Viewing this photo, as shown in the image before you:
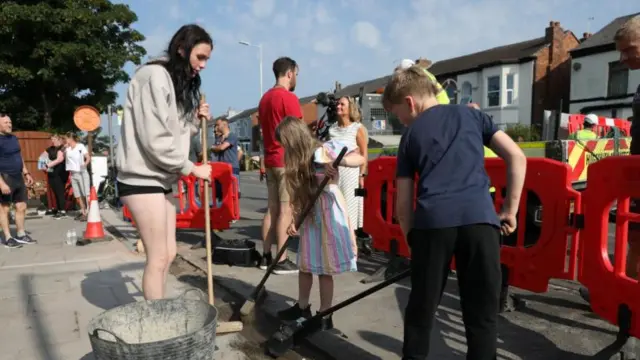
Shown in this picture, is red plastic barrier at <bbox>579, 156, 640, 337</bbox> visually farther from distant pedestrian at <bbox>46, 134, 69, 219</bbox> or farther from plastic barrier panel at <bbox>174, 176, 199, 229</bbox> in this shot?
distant pedestrian at <bbox>46, 134, 69, 219</bbox>

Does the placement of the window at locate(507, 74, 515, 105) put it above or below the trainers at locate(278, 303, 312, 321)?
above

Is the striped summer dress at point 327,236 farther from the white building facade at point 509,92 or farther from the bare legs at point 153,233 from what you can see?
the white building facade at point 509,92

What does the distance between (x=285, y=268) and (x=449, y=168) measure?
2.85 m

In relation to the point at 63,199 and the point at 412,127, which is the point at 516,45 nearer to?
the point at 63,199

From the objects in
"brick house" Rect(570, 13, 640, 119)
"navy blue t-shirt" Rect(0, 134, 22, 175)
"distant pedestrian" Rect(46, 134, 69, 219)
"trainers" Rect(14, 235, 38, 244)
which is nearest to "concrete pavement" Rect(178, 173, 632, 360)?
"trainers" Rect(14, 235, 38, 244)

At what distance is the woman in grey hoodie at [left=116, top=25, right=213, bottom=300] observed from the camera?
258cm

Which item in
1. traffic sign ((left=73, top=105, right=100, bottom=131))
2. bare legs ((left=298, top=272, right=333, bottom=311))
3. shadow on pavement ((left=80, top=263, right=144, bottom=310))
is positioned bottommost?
shadow on pavement ((left=80, top=263, right=144, bottom=310))

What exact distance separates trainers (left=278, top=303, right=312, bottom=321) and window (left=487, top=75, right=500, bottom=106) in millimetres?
27361

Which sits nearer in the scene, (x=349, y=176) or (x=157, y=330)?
(x=157, y=330)

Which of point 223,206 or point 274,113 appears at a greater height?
point 274,113

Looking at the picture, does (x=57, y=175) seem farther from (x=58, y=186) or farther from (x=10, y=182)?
(x=10, y=182)

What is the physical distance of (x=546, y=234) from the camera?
3.09 meters

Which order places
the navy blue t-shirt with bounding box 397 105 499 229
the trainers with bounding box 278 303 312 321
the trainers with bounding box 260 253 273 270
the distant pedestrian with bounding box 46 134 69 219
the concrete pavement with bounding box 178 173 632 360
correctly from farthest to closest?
the distant pedestrian with bounding box 46 134 69 219, the trainers with bounding box 260 253 273 270, the trainers with bounding box 278 303 312 321, the concrete pavement with bounding box 178 173 632 360, the navy blue t-shirt with bounding box 397 105 499 229

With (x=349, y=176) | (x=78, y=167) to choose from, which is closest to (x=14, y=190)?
(x=78, y=167)
